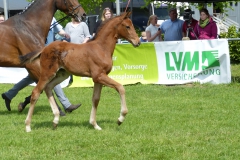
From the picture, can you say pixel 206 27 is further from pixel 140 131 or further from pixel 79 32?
pixel 140 131

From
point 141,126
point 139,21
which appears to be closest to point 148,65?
point 141,126

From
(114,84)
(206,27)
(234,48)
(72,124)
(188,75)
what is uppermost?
(114,84)

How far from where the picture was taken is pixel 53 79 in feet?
27.1

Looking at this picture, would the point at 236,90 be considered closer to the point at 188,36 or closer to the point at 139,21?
the point at 188,36

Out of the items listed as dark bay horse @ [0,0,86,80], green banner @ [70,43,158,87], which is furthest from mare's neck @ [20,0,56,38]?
green banner @ [70,43,158,87]

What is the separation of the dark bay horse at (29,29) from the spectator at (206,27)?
4.72 m

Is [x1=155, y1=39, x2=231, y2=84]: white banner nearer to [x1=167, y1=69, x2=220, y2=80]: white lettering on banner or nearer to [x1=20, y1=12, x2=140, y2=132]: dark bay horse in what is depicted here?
[x1=167, y1=69, x2=220, y2=80]: white lettering on banner

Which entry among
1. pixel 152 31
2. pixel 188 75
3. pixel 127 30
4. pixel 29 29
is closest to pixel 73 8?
pixel 29 29

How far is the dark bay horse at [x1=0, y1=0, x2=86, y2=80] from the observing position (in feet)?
30.4

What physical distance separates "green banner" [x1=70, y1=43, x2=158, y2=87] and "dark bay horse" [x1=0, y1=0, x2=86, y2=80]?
4412 mm

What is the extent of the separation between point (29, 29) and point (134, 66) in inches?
192

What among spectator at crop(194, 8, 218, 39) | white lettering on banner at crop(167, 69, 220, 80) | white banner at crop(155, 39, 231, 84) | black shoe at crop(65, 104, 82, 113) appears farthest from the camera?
spectator at crop(194, 8, 218, 39)

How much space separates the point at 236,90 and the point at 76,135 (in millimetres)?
5280

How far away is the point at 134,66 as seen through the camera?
544 inches
